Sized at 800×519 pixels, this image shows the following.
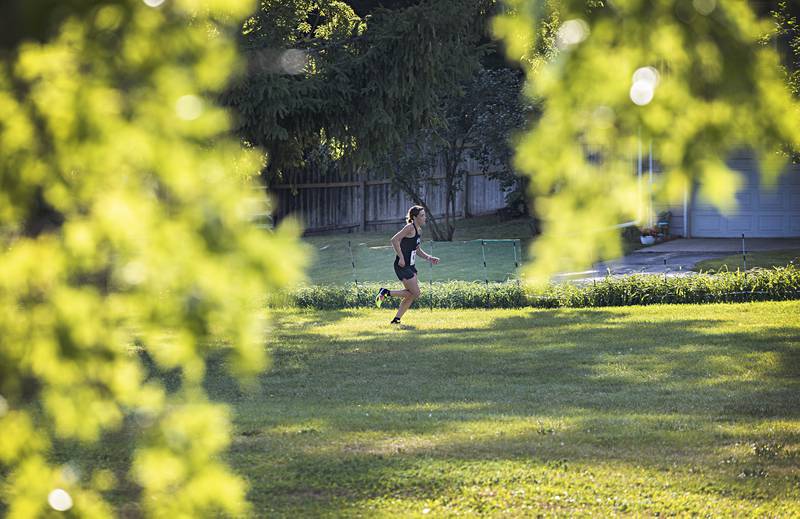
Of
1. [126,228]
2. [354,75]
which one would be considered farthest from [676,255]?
[126,228]

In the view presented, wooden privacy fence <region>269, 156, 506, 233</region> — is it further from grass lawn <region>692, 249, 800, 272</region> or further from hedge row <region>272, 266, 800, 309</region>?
hedge row <region>272, 266, 800, 309</region>

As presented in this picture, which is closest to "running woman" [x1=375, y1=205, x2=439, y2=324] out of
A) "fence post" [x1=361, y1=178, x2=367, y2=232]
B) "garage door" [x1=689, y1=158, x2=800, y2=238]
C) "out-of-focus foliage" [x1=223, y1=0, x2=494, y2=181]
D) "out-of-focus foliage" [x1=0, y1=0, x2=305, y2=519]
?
"out-of-focus foliage" [x1=223, y1=0, x2=494, y2=181]

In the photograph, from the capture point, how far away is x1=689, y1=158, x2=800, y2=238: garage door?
24656 mm

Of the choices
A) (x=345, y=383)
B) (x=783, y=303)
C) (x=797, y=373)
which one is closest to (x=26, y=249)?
(x=345, y=383)

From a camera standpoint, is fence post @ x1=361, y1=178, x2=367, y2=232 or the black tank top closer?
the black tank top

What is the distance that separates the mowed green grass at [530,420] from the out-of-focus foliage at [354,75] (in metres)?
2.97

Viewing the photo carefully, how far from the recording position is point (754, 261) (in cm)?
1986

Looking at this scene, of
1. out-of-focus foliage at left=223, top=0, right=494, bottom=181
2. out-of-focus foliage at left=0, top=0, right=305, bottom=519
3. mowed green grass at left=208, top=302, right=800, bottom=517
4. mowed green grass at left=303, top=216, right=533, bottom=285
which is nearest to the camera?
out-of-focus foliage at left=0, top=0, right=305, bottom=519

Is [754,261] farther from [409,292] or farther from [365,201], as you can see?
[365,201]

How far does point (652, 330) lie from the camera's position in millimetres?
13438

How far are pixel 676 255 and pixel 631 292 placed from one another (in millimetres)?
5843

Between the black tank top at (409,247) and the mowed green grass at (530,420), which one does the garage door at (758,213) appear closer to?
the mowed green grass at (530,420)

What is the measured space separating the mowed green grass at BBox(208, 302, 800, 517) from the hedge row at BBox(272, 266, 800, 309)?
189 centimetres

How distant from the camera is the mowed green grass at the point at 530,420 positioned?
253 inches
